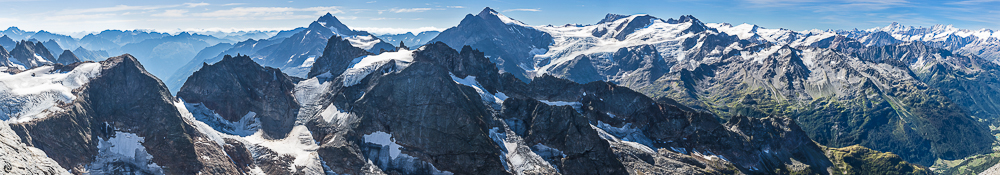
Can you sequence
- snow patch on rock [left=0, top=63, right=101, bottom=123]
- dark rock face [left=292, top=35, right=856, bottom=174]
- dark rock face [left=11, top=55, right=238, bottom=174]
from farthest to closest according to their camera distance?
dark rock face [left=292, top=35, right=856, bottom=174] → snow patch on rock [left=0, top=63, right=101, bottom=123] → dark rock face [left=11, top=55, right=238, bottom=174]

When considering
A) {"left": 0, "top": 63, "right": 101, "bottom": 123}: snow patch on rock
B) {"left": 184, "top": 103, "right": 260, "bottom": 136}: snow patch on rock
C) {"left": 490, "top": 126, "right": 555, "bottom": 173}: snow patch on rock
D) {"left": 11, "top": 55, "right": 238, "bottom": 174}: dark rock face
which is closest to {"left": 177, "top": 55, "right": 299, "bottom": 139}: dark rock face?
{"left": 184, "top": 103, "right": 260, "bottom": 136}: snow patch on rock

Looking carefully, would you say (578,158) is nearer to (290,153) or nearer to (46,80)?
(290,153)

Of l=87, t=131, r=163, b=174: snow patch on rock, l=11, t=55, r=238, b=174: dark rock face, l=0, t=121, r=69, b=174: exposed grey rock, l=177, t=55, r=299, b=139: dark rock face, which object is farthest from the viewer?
l=177, t=55, r=299, b=139: dark rock face

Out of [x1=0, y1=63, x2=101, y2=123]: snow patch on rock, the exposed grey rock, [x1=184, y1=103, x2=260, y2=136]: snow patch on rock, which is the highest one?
[x1=0, y1=63, x2=101, y2=123]: snow patch on rock

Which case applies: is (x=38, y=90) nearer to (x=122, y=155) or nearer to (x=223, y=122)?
(x=122, y=155)

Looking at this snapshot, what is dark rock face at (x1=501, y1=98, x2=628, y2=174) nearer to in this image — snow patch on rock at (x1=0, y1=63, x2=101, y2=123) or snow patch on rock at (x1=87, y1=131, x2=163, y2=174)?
snow patch on rock at (x1=87, y1=131, x2=163, y2=174)

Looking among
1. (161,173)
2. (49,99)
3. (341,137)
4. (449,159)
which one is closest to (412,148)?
(449,159)

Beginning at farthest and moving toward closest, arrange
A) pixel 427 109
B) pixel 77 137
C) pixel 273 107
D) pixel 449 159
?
pixel 273 107
pixel 427 109
pixel 449 159
pixel 77 137

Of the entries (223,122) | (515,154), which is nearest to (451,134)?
(515,154)

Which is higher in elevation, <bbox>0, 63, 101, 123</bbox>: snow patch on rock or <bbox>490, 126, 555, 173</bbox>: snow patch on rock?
<bbox>0, 63, 101, 123</bbox>: snow patch on rock
